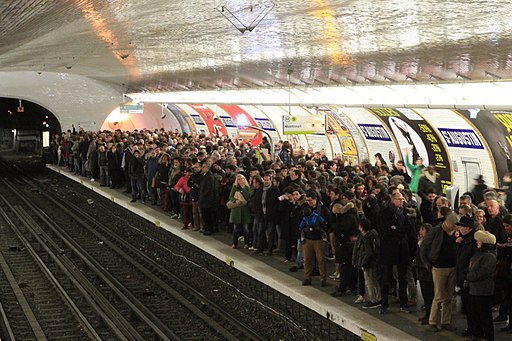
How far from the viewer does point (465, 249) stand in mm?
8727

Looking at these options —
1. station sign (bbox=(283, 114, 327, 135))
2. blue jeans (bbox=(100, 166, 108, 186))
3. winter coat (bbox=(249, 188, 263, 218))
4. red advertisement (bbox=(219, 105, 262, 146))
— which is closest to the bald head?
winter coat (bbox=(249, 188, 263, 218))

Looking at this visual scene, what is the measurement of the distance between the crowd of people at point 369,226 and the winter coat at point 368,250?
12 mm

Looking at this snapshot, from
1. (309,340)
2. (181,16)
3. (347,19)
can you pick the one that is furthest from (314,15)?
(309,340)

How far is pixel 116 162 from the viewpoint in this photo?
23.5 meters

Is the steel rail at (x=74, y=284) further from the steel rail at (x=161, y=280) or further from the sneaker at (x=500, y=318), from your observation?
the sneaker at (x=500, y=318)

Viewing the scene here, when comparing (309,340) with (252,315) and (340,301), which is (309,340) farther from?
(252,315)

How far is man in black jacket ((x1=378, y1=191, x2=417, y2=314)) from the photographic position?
9766 mm

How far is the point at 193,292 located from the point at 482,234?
19.6 feet

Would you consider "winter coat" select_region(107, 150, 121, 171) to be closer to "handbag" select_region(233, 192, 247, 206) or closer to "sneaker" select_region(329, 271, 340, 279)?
"handbag" select_region(233, 192, 247, 206)

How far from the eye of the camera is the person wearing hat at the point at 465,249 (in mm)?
8703

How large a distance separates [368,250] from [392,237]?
1.30ft

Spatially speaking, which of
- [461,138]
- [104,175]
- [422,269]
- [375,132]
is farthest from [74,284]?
[104,175]

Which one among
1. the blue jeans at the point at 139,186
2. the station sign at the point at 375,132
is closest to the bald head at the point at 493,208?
the station sign at the point at 375,132

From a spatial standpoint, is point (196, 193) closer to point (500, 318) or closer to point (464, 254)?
point (500, 318)
